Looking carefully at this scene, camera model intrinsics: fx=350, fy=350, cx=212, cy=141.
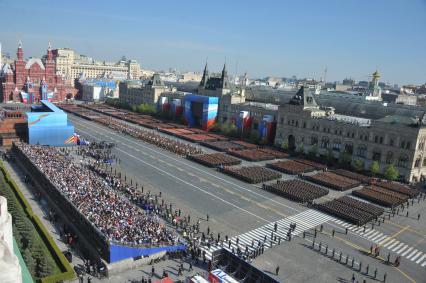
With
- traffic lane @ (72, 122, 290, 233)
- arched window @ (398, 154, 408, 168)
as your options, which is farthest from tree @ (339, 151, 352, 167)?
traffic lane @ (72, 122, 290, 233)

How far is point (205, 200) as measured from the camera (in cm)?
4491

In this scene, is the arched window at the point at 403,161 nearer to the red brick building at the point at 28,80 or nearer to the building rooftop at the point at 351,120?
the building rooftop at the point at 351,120

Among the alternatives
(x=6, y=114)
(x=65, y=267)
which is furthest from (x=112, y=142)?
(x=65, y=267)

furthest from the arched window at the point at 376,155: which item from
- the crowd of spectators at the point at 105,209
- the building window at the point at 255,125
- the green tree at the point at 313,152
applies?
the crowd of spectators at the point at 105,209

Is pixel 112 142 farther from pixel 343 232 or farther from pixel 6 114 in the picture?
pixel 343 232

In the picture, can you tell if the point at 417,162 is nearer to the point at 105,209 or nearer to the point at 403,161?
the point at 403,161

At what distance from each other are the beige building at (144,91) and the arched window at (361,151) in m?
75.8

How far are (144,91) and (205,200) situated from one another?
91454mm

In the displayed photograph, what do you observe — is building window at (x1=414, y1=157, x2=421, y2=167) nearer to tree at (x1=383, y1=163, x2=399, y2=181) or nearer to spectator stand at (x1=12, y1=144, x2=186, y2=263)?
tree at (x1=383, y1=163, x2=399, y2=181)

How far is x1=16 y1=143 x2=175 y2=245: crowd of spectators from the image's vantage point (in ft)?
98.5

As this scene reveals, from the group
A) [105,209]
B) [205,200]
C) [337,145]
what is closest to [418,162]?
[337,145]

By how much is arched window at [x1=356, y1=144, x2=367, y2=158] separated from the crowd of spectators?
1820 inches

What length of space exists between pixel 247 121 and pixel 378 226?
52.8 meters

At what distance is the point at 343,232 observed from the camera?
38312 mm
